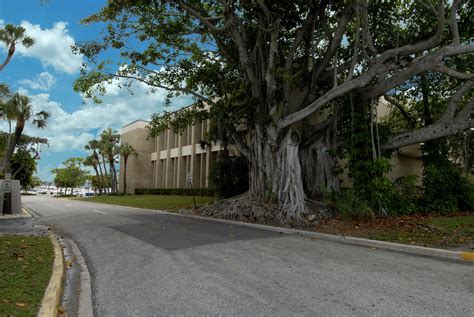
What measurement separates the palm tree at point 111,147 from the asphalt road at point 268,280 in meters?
44.8

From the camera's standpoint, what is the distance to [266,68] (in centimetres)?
1588

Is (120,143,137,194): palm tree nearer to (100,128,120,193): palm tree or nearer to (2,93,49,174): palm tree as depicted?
(100,128,120,193): palm tree

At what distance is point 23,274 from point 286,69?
11.2m

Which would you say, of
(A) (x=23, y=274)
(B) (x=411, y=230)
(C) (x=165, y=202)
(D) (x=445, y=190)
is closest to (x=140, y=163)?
(C) (x=165, y=202)

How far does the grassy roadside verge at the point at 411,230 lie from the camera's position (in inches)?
369

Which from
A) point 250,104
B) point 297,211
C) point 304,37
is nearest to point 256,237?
point 297,211

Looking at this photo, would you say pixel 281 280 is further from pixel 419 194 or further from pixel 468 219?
pixel 419 194

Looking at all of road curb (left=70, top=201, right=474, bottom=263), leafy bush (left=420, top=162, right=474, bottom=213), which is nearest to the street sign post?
road curb (left=70, top=201, right=474, bottom=263)

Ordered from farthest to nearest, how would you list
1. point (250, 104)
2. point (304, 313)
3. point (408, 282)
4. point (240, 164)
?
point (240, 164), point (250, 104), point (408, 282), point (304, 313)

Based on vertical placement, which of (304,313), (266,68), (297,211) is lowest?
(304,313)

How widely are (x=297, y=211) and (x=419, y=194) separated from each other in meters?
6.95

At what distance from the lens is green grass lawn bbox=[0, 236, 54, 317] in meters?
4.24

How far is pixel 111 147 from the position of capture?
172 ft

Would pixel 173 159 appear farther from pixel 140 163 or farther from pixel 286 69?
pixel 286 69
